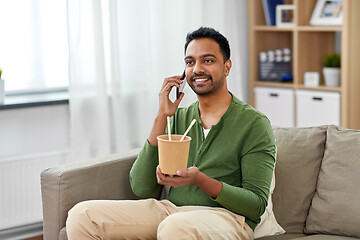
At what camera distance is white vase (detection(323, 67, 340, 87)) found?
3.55m

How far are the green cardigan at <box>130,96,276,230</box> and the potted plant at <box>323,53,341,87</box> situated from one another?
5.18 feet

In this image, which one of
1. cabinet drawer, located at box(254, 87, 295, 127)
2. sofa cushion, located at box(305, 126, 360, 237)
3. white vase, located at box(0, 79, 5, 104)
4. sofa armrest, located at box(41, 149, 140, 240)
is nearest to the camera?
sofa cushion, located at box(305, 126, 360, 237)

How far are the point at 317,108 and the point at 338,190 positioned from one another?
151cm

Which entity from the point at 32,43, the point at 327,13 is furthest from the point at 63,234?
the point at 327,13

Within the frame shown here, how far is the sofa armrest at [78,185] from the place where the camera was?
2195mm

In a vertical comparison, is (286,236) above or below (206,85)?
below

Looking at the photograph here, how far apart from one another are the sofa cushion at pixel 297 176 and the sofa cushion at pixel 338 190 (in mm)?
31

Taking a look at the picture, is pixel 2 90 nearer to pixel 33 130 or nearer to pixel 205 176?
pixel 33 130

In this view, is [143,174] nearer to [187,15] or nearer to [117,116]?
[117,116]

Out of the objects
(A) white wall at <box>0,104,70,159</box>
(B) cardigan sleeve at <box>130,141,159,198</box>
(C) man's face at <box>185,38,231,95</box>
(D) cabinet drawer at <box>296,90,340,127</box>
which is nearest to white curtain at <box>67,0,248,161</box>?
(A) white wall at <box>0,104,70,159</box>

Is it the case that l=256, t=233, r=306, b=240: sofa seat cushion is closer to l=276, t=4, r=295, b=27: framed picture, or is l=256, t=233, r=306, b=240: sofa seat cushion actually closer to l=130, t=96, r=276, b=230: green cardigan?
l=130, t=96, r=276, b=230: green cardigan

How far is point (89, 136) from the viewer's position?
3289 millimetres

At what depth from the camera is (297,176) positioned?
2262mm

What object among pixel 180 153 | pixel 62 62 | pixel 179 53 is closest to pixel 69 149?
pixel 62 62
